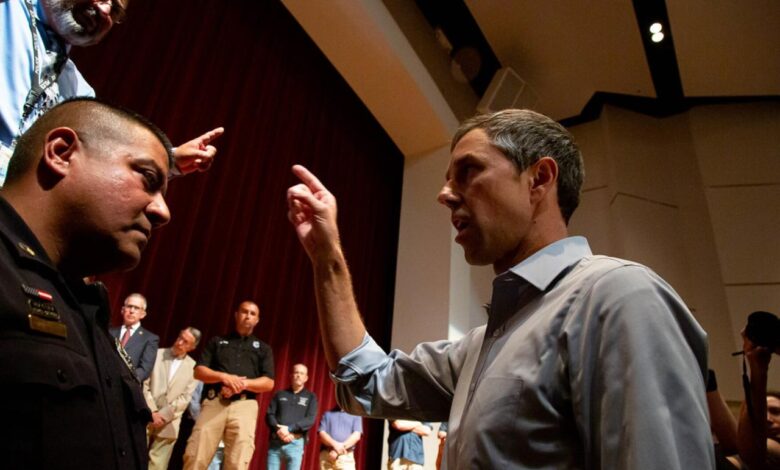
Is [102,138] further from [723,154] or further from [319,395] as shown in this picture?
[723,154]

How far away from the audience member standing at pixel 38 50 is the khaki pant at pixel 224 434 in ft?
10.3

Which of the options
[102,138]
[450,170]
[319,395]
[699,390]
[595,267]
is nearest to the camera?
[699,390]

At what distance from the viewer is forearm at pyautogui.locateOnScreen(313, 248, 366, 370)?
129 cm

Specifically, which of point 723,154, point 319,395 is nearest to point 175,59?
point 319,395

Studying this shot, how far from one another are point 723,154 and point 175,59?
641 centimetres

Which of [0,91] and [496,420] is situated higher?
[0,91]

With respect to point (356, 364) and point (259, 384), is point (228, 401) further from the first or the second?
point (356, 364)

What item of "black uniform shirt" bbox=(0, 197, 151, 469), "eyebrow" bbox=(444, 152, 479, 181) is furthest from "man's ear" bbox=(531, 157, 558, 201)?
"black uniform shirt" bbox=(0, 197, 151, 469)

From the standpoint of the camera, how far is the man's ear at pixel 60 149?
0.95m

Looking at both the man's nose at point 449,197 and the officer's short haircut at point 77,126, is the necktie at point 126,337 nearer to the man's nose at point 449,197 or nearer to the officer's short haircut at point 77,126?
the officer's short haircut at point 77,126

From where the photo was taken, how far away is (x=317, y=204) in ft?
4.50

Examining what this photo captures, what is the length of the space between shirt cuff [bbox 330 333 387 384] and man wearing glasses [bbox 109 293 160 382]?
298 centimetres

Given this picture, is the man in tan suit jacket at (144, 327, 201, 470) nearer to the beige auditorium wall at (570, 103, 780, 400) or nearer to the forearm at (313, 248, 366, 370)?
the forearm at (313, 248, 366, 370)

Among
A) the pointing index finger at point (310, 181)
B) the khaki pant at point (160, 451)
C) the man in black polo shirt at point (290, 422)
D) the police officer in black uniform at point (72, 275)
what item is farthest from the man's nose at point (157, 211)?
the man in black polo shirt at point (290, 422)
